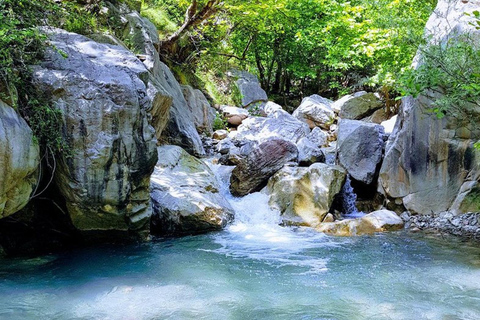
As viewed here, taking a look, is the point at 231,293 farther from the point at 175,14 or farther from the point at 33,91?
the point at 175,14

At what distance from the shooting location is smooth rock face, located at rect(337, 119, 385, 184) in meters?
9.63

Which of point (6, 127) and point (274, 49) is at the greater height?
point (274, 49)

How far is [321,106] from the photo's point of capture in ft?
48.7

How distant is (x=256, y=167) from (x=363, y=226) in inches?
118

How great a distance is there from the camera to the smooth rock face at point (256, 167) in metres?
9.68

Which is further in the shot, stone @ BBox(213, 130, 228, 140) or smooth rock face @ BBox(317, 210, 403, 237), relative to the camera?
stone @ BBox(213, 130, 228, 140)

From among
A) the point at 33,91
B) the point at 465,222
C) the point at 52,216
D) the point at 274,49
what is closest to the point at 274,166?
the point at 465,222

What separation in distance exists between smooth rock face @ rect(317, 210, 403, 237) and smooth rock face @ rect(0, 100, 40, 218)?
5392 millimetres

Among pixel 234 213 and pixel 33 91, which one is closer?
pixel 33 91

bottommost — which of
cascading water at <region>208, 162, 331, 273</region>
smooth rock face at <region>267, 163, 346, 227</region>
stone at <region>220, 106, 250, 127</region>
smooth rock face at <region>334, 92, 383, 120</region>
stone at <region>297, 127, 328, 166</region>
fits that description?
cascading water at <region>208, 162, 331, 273</region>

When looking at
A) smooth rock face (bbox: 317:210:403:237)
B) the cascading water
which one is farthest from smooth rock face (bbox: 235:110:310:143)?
smooth rock face (bbox: 317:210:403:237)

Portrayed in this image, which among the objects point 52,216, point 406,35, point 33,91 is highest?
point 406,35

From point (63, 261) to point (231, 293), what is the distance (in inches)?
113

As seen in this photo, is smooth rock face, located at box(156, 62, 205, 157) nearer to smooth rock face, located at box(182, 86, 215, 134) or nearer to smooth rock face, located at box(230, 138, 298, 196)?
smooth rock face, located at box(182, 86, 215, 134)
